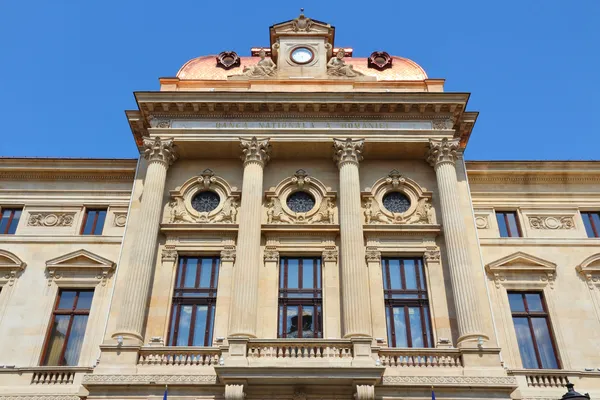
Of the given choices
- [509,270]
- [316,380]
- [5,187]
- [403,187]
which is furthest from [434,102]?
[5,187]

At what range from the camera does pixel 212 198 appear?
23.3 metres

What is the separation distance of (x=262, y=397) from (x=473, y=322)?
7159 millimetres

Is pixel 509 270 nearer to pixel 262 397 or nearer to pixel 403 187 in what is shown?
pixel 403 187

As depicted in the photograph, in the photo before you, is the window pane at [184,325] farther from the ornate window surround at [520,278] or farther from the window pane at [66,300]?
the ornate window surround at [520,278]

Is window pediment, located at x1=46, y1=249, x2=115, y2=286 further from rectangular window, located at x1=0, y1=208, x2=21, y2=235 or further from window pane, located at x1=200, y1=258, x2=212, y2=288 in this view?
window pane, located at x1=200, y1=258, x2=212, y2=288

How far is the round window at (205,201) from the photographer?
75.2 ft

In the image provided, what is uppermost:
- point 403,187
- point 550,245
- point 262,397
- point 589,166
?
point 589,166

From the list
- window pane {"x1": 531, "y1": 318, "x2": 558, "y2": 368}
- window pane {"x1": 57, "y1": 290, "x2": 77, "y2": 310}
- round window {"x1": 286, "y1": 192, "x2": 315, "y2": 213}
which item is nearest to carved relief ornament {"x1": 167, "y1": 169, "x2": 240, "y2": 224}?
round window {"x1": 286, "y1": 192, "x2": 315, "y2": 213}

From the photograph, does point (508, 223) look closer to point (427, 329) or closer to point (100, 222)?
point (427, 329)

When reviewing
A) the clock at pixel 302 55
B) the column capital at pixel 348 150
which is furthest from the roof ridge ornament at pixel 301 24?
the column capital at pixel 348 150

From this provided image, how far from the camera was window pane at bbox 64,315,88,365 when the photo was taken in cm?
2041

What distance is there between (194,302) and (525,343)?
11.9 m

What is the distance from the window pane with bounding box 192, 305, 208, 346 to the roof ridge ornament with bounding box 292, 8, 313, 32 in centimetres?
1416

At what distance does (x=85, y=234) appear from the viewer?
77.3 feet
